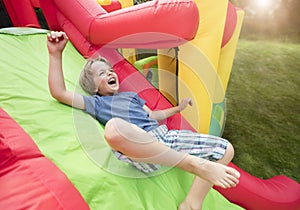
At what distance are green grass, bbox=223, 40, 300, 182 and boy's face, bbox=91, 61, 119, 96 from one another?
0.77m

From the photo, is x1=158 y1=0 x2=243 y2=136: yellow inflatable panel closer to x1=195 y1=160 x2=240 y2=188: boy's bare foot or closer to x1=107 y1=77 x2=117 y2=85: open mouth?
x1=107 y1=77 x2=117 y2=85: open mouth

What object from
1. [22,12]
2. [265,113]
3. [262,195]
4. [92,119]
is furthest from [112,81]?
[265,113]

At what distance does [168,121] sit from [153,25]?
1.31 ft

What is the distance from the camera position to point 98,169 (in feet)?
2.91

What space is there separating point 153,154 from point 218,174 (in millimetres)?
179

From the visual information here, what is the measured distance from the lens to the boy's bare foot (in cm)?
83

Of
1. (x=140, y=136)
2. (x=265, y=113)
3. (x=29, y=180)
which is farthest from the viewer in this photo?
(x=265, y=113)

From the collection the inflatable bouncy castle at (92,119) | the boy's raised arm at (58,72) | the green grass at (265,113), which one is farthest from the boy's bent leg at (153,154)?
the green grass at (265,113)

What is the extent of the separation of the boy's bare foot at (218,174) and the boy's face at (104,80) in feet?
1.54

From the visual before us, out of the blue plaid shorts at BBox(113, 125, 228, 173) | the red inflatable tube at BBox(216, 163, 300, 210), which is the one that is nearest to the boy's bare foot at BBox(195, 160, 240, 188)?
the blue plaid shorts at BBox(113, 125, 228, 173)

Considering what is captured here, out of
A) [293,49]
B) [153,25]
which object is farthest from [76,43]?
[293,49]

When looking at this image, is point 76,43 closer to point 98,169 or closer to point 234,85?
point 98,169

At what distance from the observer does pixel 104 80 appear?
1.18 m

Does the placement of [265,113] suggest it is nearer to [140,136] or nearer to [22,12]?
[140,136]
